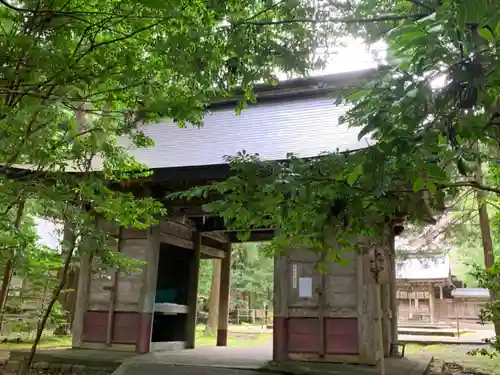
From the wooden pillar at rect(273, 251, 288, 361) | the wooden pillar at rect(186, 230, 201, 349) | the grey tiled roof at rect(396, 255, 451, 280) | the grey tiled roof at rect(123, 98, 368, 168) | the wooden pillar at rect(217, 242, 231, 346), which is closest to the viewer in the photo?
the wooden pillar at rect(273, 251, 288, 361)

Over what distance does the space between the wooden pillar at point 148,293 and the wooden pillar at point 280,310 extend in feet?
7.70

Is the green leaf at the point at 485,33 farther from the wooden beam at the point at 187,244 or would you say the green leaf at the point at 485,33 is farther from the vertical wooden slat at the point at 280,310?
the wooden beam at the point at 187,244

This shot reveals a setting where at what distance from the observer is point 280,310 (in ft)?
23.1

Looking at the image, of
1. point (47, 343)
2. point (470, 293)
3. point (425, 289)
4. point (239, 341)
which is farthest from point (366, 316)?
point (470, 293)

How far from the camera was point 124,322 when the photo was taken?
7805 millimetres

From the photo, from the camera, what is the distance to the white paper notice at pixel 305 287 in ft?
23.0

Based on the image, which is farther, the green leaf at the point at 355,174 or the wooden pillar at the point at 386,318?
the wooden pillar at the point at 386,318

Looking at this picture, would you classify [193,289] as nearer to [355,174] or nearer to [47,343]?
[47,343]

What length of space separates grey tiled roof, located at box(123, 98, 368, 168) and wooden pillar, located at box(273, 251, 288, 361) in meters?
1.91

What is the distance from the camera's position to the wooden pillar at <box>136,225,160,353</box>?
24.8ft

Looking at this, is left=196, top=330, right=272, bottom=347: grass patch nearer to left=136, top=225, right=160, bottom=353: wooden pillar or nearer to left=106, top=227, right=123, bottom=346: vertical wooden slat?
left=136, top=225, right=160, bottom=353: wooden pillar

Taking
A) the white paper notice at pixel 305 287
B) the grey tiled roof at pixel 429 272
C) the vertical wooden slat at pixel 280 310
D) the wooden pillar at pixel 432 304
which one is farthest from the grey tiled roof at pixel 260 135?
the wooden pillar at pixel 432 304

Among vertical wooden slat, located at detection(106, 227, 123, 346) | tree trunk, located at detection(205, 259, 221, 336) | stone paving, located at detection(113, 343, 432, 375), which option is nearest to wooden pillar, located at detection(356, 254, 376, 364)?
stone paving, located at detection(113, 343, 432, 375)

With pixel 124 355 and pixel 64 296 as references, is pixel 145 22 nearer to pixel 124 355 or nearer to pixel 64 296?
pixel 124 355
